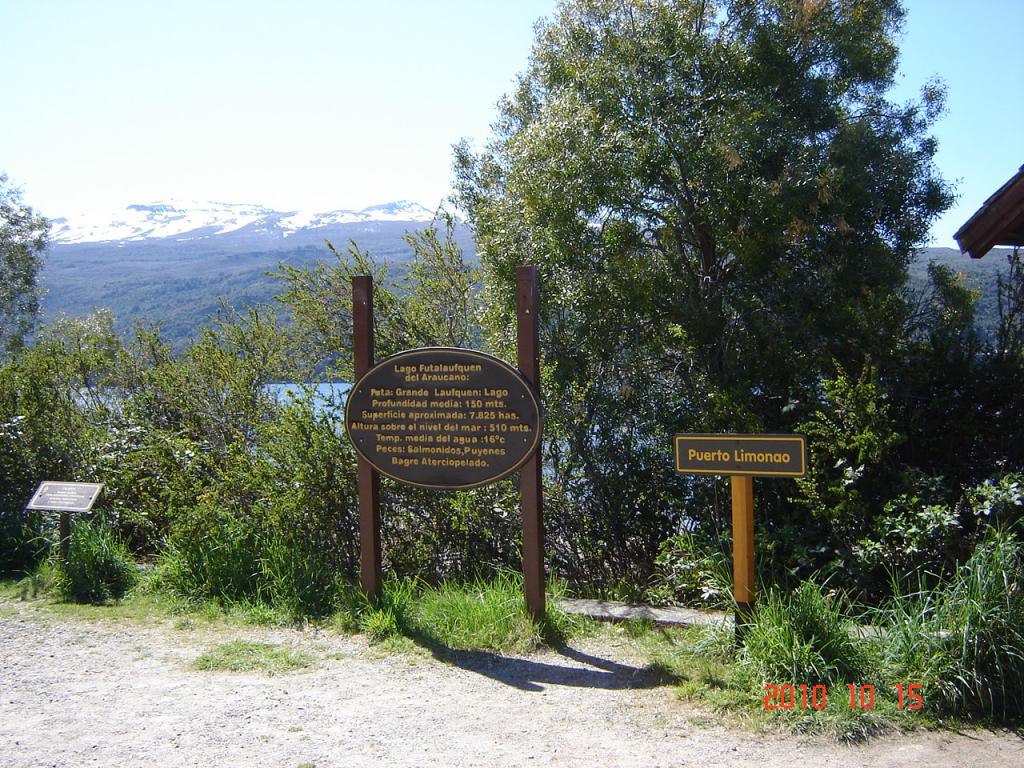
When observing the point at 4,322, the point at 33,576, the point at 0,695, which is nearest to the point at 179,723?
the point at 0,695

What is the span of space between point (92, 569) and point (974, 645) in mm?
6052

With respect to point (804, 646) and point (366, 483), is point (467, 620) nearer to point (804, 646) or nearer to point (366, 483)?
point (366, 483)

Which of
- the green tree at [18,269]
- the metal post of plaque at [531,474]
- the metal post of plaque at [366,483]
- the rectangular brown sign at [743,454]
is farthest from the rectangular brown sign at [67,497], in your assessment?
the green tree at [18,269]

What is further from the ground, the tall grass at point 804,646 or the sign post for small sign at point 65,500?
the sign post for small sign at point 65,500

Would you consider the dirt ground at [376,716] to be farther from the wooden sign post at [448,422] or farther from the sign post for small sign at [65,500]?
the sign post for small sign at [65,500]

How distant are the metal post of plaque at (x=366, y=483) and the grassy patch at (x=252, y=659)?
0.81 m

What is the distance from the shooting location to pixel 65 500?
23.3 ft

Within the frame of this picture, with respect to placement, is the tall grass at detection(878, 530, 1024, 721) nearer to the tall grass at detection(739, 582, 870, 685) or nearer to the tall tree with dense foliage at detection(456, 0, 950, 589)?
the tall grass at detection(739, 582, 870, 685)

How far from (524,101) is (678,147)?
14.3 ft

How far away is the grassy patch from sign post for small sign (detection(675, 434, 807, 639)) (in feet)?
8.19

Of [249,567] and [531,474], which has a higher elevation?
[531,474]
